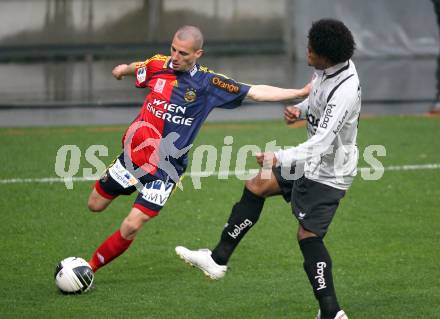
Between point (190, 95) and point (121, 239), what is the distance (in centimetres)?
133

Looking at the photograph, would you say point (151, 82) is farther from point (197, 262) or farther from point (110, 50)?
point (110, 50)

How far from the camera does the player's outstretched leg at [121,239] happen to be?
816 cm

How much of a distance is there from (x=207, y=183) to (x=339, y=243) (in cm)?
288

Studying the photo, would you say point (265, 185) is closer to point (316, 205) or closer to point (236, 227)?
point (236, 227)

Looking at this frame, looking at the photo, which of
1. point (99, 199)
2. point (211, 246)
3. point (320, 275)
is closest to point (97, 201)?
point (99, 199)

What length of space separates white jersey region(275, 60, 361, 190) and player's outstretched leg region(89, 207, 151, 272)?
1.56m

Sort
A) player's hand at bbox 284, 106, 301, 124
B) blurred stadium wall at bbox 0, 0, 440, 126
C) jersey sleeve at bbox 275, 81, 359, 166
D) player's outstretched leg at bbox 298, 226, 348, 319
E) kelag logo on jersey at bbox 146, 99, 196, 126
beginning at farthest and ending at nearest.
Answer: blurred stadium wall at bbox 0, 0, 440, 126 → kelag logo on jersey at bbox 146, 99, 196, 126 → player's hand at bbox 284, 106, 301, 124 → player's outstretched leg at bbox 298, 226, 348, 319 → jersey sleeve at bbox 275, 81, 359, 166

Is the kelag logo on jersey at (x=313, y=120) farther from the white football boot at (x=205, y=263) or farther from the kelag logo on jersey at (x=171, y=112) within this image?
the white football boot at (x=205, y=263)

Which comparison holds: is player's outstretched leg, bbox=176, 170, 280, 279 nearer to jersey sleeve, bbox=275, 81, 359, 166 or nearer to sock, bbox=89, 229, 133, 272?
sock, bbox=89, 229, 133, 272

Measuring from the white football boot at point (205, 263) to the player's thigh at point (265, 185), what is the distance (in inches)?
26.0

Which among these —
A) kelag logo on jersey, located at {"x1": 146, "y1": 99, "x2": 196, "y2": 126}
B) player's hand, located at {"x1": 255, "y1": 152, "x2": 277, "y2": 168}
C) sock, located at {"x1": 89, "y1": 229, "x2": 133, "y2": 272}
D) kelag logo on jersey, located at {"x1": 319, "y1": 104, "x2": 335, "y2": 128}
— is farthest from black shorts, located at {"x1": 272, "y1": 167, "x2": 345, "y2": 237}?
sock, located at {"x1": 89, "y1": 229, "x2": 133, "y2": 272}

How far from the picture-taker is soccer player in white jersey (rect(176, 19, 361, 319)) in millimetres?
6879

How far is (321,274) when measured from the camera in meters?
7.11

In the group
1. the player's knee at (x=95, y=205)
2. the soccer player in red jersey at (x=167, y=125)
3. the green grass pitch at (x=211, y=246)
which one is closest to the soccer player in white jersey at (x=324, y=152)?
the green grass pitch at (x=211, y=246)
